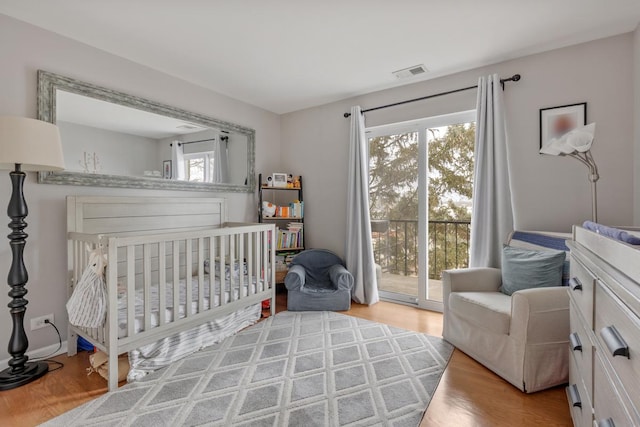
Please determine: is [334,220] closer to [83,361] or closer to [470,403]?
[470,403]

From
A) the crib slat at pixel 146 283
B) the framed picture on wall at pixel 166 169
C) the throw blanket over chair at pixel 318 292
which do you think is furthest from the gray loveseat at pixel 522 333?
the framed picture on wall at pixel 166 169

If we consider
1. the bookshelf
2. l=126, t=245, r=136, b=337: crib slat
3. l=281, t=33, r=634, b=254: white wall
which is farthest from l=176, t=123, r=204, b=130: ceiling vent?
l=281, t=33, r=634, b=254: white wall

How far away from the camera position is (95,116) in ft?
7.66

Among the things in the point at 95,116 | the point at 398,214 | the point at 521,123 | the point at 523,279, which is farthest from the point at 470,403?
the point at 95,116

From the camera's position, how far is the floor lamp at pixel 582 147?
5.83 feet

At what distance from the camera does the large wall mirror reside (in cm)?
217

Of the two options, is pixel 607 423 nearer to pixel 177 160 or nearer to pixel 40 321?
pixel 40 321

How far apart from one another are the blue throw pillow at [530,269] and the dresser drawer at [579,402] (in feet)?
2.13

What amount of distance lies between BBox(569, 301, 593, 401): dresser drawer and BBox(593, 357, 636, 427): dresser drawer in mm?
65

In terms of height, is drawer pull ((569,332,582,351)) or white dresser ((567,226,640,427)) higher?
white dresser ((567,226,640,427))

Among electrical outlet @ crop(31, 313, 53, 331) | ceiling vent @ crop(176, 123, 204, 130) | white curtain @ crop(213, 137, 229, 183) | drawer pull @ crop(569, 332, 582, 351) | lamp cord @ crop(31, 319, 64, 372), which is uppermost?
ceiling vent @ crop(176, 123, 204, 130)

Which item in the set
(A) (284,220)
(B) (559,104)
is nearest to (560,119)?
(B) (559,104)

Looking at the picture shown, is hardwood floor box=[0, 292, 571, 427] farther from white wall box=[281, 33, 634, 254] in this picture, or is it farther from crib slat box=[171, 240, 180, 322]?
white wall box=[281, 33, 634, 254]

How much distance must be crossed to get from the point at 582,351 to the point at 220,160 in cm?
323
